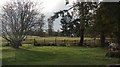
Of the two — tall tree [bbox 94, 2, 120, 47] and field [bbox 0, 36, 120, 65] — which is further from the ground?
tall tree [bbox 94, 2, 120, 47]

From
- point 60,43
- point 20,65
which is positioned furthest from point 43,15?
point 20,65

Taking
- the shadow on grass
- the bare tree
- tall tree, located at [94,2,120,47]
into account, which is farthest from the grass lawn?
the bare tree

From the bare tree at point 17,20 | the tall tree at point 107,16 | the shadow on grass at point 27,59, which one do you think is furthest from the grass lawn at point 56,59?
the bare tree at point 17,20

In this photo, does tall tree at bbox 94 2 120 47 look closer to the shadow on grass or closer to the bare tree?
the shadow on grass

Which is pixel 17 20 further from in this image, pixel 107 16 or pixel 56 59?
pixel 107 16

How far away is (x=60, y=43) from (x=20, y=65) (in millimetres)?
24312

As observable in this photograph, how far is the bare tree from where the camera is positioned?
30.6 metres

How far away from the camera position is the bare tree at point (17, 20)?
30578 mm

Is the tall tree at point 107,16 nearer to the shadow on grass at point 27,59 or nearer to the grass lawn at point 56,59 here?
the grass lawn at point 56,59

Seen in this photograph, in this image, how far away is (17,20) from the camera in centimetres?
3105

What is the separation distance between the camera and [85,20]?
22688 mm

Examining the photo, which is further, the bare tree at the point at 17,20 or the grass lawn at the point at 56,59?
the bare tree at the point at 17,20

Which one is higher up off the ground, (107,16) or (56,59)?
(107,16)

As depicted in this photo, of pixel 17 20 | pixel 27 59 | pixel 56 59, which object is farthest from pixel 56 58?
pixel 17 20
